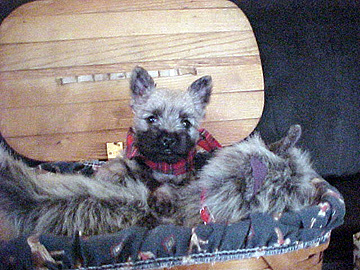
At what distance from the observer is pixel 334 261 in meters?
0.91

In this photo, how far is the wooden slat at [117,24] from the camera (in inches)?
47.0

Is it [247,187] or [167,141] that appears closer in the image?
[247,187]

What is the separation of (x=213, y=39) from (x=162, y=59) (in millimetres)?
199

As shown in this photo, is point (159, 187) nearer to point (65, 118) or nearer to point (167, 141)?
point (167, 141)

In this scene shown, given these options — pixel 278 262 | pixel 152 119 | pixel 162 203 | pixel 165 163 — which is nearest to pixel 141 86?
pixel 152 119

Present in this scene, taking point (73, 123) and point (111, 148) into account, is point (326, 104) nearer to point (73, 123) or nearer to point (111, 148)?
point (111, 148)

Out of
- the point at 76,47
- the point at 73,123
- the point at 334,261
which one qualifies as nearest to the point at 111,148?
the point at 73,123

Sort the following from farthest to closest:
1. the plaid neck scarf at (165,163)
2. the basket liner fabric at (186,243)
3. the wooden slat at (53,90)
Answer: the wooden slat at (53,90)
the plaid neck scarf at (165,163)
the basket liner fabric at (186,243)

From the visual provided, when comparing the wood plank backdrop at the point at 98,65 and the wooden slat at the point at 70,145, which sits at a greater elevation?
the wood plank backdrop at the point at 98,65

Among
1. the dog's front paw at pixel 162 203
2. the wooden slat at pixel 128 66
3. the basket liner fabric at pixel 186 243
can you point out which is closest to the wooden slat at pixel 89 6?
the wooden slat at pixel 128 66

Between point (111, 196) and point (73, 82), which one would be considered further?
point (73, 82)

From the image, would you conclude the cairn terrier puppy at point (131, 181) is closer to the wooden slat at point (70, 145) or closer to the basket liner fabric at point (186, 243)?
the basket liner fabric at point (186, 243)

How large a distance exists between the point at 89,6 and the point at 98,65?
21cm

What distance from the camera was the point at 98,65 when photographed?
1204mm
